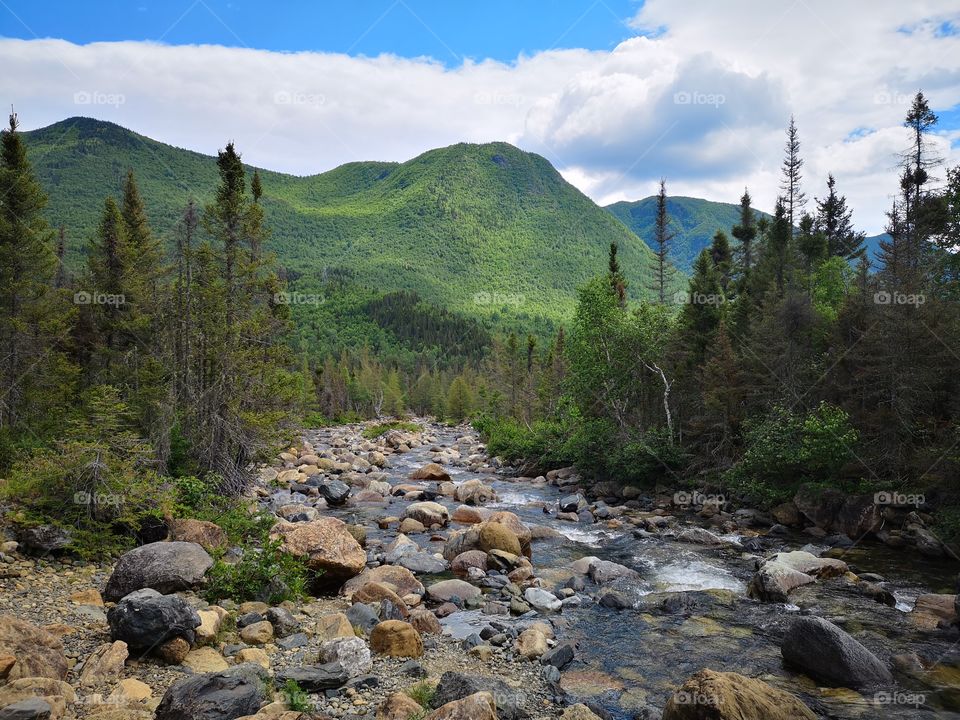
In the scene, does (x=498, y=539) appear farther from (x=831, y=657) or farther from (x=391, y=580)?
(x=831, y=657)

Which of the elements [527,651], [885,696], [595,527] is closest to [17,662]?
[527,651]

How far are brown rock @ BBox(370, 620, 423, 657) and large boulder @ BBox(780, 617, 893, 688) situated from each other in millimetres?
6622

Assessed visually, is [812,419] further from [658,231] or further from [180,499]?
[658,231]

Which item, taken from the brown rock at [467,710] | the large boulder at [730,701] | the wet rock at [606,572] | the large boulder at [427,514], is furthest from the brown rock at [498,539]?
the brown rock at [467,710]

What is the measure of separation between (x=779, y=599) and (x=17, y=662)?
47.2 feet

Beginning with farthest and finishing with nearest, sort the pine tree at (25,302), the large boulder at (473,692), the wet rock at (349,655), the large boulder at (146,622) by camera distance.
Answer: the pine tree at (25,302) < the wet rock at (349,655) < the large boulder at (146,622) < the large boulder at (473,692)

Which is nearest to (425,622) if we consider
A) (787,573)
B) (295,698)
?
(295,698)

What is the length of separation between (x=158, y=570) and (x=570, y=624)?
831 centimetres

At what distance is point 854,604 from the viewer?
13.2m

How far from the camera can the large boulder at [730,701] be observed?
745 centimetres

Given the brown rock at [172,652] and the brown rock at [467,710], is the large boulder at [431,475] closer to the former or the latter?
the brown rock at [172,652]

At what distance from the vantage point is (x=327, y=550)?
45.0ft

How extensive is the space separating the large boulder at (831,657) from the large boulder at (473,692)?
5.09 m

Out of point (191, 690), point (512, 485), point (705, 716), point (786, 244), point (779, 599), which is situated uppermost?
point (786, 244)
